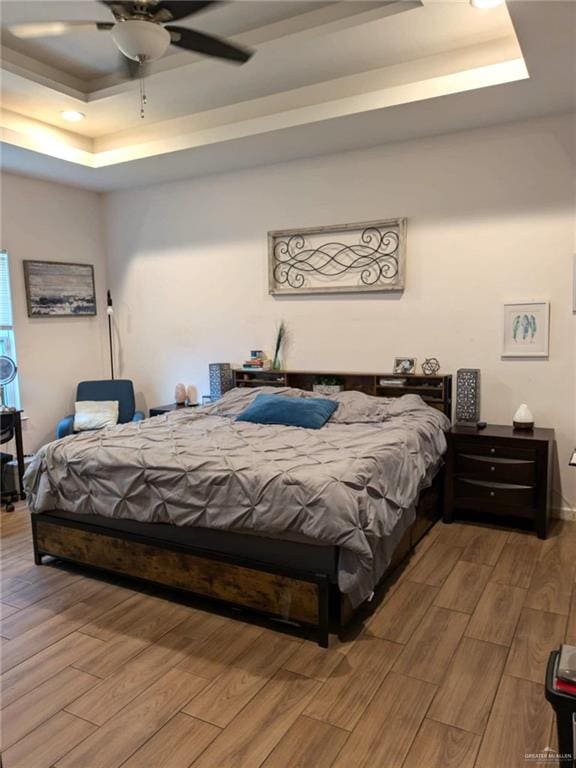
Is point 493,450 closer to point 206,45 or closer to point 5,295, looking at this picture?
point 206,45

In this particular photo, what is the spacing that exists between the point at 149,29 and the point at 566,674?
2676 mm

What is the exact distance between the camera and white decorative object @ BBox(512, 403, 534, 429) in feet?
11.9

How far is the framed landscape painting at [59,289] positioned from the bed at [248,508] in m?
2.22

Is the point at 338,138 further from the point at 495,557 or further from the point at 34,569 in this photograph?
the point at 34,569

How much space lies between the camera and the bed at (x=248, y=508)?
2301 mm

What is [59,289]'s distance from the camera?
5.15 metres

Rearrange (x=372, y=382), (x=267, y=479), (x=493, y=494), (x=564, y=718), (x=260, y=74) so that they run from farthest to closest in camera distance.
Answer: (x=372, y=382) → (x=493, y=494) → (x=260, y=74) → (x=267, y=479) → (x=564, y=718)

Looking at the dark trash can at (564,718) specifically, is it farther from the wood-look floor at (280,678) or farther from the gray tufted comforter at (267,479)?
the gray tufted comforter at (267,479)

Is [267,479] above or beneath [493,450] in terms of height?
above

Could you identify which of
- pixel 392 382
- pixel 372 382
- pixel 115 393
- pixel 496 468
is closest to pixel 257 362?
pixel 372 382

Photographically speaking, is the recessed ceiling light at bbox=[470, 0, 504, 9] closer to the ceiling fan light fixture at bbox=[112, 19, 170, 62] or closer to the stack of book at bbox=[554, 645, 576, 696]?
the ceiling fan light fixture at bbox=[112, 19, 170, 62]

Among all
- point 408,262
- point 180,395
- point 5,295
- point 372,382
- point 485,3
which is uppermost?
point 485,3

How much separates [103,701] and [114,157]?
4071 mm

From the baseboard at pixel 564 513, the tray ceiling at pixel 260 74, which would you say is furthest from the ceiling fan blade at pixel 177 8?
the baseboard at pixel 564 513
